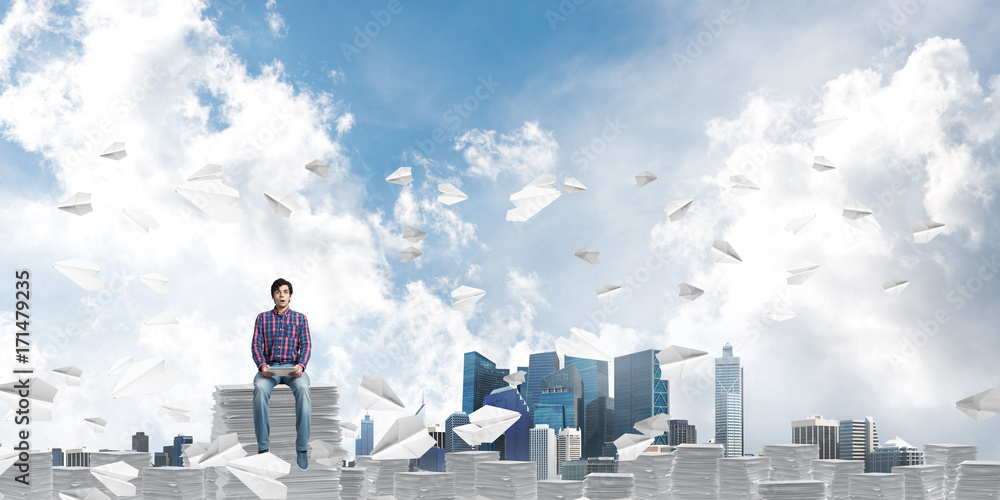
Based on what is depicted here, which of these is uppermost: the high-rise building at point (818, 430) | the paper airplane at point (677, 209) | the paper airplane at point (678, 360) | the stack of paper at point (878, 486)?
the paper airplane at point (677, 209)

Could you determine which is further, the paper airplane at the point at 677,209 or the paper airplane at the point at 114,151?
the paper airplane at the point at 677,209

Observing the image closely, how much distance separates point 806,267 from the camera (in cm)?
1426

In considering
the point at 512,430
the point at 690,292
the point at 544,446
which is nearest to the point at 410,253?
the point at 690,292

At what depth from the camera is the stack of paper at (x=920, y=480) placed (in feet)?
39.4

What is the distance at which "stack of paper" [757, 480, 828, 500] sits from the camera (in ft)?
34.1

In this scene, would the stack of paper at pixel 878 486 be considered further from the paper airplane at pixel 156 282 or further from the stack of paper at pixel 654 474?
the paper airplane at pixel 156 282

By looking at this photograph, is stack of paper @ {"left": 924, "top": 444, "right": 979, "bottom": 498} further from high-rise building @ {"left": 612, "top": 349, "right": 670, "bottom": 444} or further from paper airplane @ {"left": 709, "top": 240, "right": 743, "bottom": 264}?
high-rise building @ {"left": 612, "top": 349, "right": 670, "bottom": 444}

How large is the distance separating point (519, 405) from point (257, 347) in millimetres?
37855

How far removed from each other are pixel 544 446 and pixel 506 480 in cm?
4221

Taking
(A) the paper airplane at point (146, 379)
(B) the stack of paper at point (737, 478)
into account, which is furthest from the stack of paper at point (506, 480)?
(A) the paper airplane at point (146, 379)

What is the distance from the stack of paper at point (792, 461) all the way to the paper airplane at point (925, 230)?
4.58 m

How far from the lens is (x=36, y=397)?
1227 cm

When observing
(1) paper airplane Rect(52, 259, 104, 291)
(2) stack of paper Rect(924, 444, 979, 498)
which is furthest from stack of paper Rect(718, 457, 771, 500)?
(1) paper airplane Rect(52, 259, 104, 291)

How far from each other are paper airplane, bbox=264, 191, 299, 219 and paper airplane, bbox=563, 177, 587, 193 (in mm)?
5062
